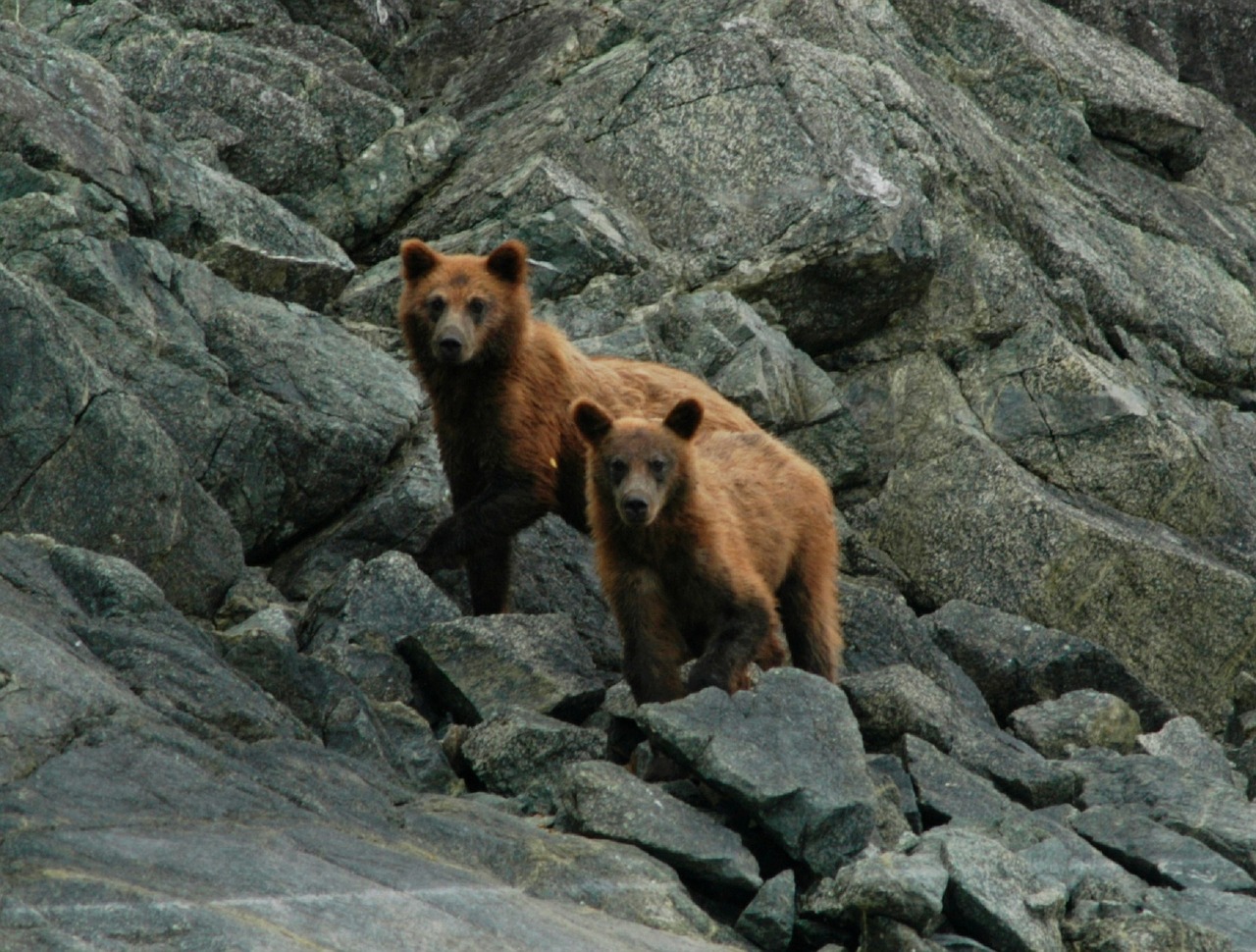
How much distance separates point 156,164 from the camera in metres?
13.0

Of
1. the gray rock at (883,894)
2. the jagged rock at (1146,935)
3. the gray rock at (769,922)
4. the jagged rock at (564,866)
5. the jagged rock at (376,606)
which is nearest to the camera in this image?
the jagged rock at (564,866)

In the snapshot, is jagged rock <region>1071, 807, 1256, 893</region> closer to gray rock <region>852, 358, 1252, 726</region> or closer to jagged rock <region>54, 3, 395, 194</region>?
gray rock <region>852, 358, 1252, 726</region>

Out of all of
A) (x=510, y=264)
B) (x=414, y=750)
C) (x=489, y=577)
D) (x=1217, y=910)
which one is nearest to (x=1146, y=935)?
(x=1217, y=910)

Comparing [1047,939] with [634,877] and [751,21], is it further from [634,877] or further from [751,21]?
[751,21]

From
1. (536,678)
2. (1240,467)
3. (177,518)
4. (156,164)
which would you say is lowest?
(1240,467)

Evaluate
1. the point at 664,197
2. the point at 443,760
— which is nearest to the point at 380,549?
the point at 443,760

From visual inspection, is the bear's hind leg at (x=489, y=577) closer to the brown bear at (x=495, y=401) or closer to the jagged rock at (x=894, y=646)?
the brown bear at (x=495, y=401)

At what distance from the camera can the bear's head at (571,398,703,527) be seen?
8.72m

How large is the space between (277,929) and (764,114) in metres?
10.9

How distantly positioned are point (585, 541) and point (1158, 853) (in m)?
4.84

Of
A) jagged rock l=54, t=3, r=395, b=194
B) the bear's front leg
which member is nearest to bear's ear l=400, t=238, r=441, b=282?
the bear's front leg

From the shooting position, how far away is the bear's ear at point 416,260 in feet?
36.7

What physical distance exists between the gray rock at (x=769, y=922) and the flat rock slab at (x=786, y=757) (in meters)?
0.32

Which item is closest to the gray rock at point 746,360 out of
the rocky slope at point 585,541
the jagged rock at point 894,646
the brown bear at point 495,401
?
the rocky slope at point 585,541
